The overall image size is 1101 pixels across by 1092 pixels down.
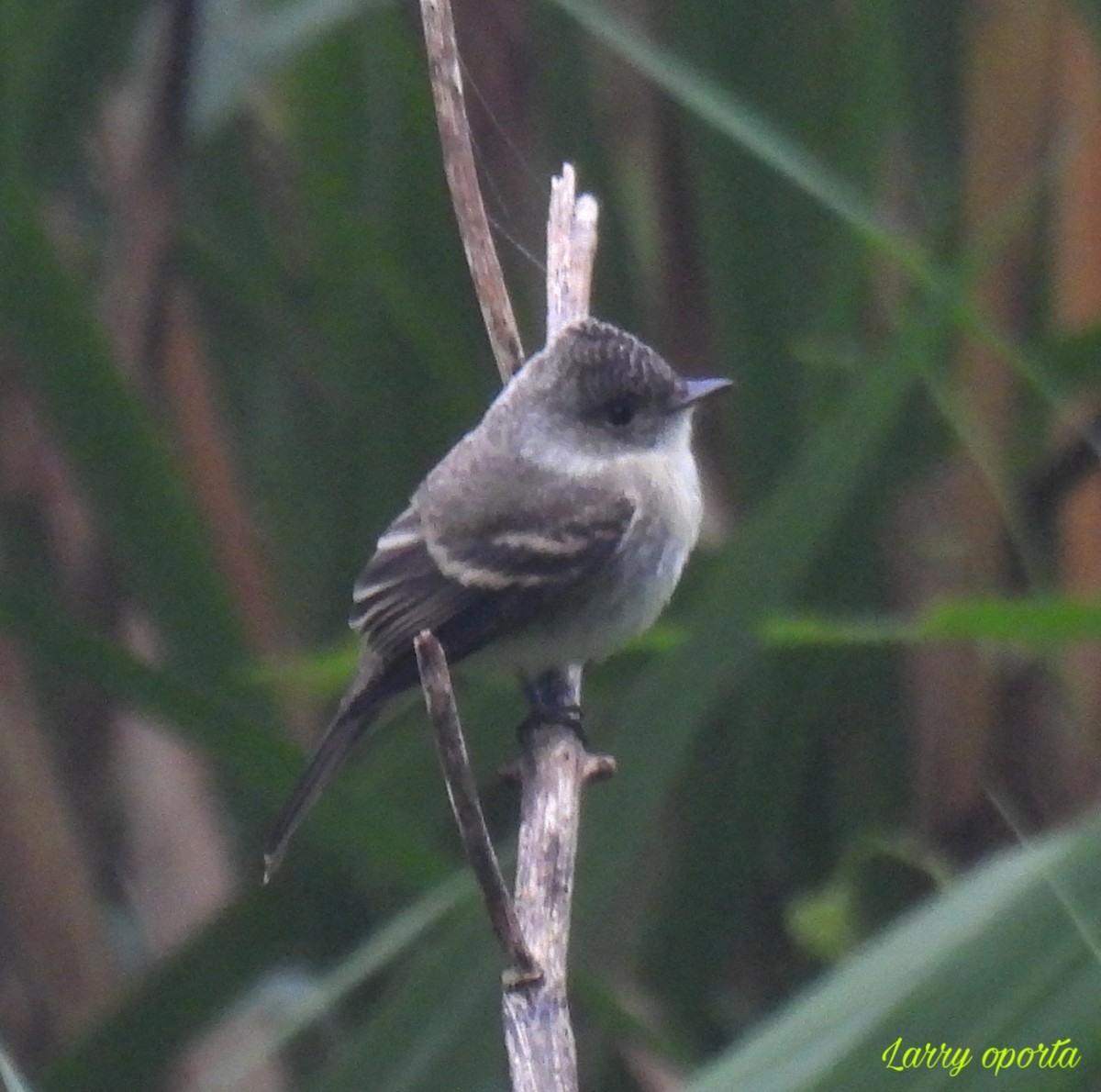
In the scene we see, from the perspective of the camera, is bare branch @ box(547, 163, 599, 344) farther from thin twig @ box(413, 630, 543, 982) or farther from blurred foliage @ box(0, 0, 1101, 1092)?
thin twig @ box(413, 630, 543, 982)

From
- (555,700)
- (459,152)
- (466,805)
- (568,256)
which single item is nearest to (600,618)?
(555,700)

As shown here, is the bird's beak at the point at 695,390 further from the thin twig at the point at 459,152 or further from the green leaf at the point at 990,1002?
the green leaf at the point at 990,1002

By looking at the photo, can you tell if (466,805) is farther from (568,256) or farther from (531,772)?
(568,256)

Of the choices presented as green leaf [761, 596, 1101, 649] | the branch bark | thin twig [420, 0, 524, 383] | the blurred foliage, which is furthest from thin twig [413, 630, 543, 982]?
thin twig [420, 0, 524, 383]

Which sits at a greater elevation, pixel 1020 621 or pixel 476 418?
pixel 476 418

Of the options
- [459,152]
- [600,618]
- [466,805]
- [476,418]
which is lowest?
[600,618]

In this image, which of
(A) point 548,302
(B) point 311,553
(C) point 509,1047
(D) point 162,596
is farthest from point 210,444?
(C) point 509,1047

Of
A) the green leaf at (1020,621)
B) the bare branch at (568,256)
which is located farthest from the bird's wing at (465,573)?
the green leaf at (1020,621)
